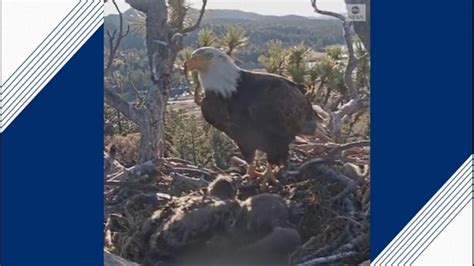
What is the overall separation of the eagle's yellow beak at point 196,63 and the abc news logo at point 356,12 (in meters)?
0.54

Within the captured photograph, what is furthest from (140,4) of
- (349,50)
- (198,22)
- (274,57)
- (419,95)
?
(419,95)

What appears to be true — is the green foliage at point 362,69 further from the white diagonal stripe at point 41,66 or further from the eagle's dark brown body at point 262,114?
the white diagonal stripe at point 41,66

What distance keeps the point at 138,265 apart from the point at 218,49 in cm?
83

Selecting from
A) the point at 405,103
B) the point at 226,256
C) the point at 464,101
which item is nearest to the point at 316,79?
the point at 405,103

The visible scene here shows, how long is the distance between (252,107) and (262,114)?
4 cm

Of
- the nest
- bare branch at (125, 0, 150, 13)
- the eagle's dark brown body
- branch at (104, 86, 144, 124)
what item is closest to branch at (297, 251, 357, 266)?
the nest

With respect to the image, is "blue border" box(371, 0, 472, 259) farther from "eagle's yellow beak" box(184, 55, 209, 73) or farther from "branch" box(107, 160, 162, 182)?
"branch" box(107, 160, 162, 182)

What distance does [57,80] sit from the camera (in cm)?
283

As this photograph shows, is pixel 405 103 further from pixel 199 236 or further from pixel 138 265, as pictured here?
pixel 138 265

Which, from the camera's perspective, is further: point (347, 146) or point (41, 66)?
point (347, 146)

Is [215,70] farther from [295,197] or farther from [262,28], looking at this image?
[295,197]

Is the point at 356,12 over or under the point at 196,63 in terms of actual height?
over

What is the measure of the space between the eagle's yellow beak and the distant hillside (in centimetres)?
6

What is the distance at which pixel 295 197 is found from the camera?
2963 millimetres
